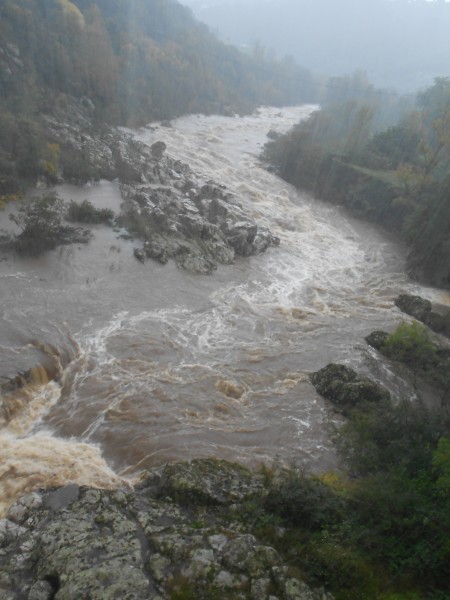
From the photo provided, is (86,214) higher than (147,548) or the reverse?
higher

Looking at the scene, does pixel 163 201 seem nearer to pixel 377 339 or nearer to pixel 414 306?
pixel 414 306

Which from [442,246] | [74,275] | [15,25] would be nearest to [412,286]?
[442,246]

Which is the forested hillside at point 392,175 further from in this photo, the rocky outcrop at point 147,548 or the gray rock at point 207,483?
the rocky outcrop at point 147,548

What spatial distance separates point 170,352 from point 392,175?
3280cm

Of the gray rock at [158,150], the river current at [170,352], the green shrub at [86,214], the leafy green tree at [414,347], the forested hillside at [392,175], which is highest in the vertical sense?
the forested hillside at [392,175]

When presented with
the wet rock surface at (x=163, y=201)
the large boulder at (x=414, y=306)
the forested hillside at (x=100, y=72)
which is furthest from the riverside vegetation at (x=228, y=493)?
the large boulder at (x=414, y=306)

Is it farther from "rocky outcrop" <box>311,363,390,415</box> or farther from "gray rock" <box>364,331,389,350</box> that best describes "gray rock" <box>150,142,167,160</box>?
"rocky outcrop" <box>311,363,390,415</box>

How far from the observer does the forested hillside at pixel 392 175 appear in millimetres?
26453

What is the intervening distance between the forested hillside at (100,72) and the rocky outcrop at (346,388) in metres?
20.8

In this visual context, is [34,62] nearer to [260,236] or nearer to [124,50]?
[124,50]

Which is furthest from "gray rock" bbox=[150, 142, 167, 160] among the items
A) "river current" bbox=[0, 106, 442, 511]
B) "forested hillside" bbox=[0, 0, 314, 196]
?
"river current" bbox=[0, 106, 442, 511]

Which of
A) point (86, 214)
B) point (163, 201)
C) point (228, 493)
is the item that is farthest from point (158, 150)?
point (228, 493)

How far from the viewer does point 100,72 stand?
49469mm

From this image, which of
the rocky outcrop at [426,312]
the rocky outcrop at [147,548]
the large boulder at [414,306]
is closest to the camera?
the rocky outcrop at [147,548]
